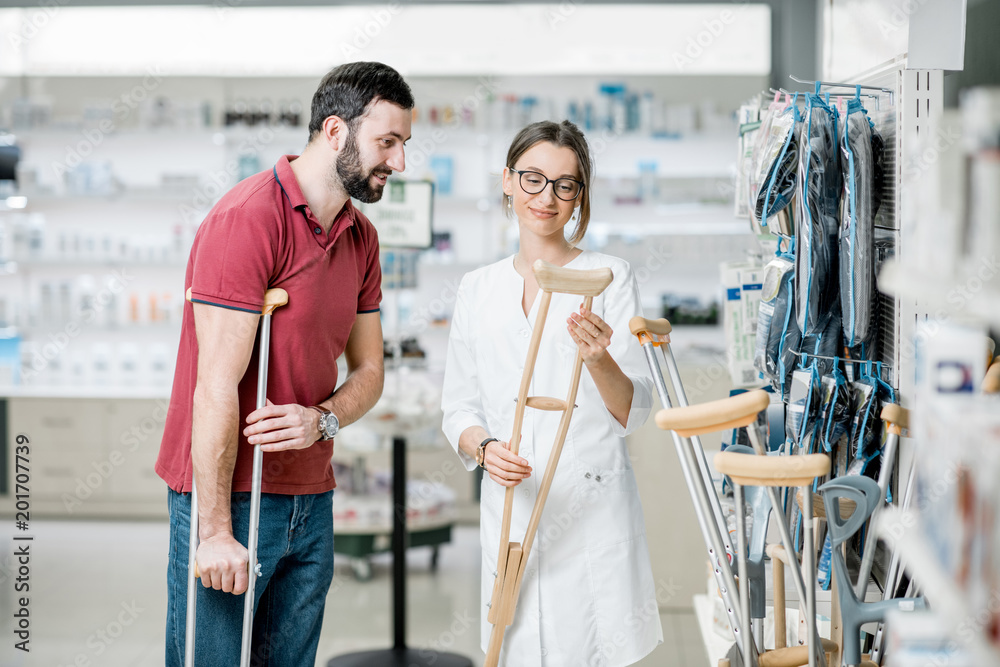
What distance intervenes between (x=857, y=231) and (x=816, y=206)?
0.11 meters

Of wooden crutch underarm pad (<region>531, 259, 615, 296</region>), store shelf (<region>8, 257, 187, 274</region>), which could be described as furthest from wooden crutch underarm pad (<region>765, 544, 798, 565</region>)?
store shelf (<region>8, 257, 187, 274</region>)

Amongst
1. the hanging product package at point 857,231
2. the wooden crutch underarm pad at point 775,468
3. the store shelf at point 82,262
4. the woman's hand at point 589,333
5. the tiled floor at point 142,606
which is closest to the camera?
the wooden crutch underarm pad at point 775,468

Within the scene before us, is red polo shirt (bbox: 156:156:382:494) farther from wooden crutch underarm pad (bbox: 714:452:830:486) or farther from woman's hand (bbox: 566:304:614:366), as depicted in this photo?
wooden crutch underarm pad (bbox: 714:452:830:486)

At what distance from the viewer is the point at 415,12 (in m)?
5.62

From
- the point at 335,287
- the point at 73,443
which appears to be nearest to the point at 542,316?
the point at 335,287

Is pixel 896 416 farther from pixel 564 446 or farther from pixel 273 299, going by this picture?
pixel 273 299

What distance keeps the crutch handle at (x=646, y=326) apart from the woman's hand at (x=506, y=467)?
36cm

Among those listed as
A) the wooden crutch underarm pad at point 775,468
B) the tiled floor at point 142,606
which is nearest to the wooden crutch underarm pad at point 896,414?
the wooden crutch underarm pad at point 775,468

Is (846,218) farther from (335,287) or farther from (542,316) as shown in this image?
(335,287)

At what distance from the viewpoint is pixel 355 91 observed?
1819 mm

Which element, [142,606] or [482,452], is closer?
[482,452]

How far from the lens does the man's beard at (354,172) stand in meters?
1.84

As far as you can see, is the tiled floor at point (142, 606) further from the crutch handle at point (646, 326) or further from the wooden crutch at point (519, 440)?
the crutch handle at point (646, 326)

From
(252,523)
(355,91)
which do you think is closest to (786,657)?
(252,523)
